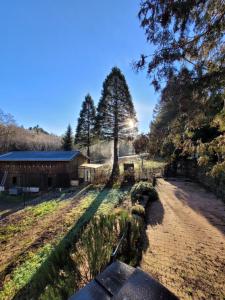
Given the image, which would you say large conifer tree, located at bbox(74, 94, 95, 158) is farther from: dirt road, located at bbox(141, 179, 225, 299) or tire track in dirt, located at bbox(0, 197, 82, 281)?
dirt road, located at bbox(141, 179, 225, 299)

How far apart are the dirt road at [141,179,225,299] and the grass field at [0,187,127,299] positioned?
9.74ft

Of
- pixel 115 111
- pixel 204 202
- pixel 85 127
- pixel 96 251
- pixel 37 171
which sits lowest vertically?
pixel 204 202

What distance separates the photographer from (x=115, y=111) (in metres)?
19.3

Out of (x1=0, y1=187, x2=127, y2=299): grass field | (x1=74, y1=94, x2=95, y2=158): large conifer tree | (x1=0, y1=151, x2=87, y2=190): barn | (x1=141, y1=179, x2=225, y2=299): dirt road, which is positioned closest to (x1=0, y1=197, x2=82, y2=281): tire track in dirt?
(x1=0, y1=187, x2=127, y2=299): grass field

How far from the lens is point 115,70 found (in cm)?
1992

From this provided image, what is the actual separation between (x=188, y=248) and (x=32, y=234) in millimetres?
5793

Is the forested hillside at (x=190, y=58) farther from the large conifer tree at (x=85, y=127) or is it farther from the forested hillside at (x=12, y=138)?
the forested hillside at (x=12, y=138)

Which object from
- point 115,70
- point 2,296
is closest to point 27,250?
point 2,296

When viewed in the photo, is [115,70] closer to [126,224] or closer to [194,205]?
[194,205]

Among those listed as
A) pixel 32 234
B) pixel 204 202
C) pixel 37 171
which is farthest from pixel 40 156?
pixel 204 202

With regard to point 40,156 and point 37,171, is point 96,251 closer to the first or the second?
point 37,171

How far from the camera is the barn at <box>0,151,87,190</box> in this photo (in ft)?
61.4

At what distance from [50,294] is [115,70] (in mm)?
20108

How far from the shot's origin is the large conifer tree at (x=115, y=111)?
1933 centimetres
